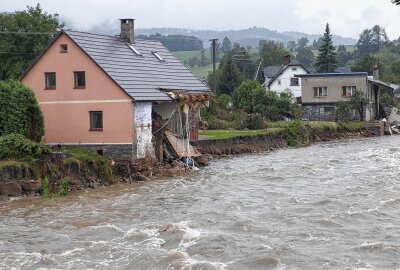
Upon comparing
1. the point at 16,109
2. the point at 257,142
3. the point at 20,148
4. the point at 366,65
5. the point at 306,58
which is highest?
the point at 306,58

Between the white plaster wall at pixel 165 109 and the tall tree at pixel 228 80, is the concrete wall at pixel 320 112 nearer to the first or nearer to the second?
the tall tree at pixel 228 80

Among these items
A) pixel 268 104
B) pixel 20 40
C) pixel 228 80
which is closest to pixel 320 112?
pixel 268 104

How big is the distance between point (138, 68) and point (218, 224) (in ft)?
48.9

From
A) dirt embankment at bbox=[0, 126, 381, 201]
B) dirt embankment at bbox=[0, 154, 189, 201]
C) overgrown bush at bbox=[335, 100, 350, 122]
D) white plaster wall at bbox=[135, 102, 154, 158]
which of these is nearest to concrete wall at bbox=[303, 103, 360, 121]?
overgrown bush at bbox=[335, 100, 350, 122]

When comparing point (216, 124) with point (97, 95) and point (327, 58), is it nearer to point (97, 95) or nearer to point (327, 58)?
point (97, 95)

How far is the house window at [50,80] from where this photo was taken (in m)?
29.9

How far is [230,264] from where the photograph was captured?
45.7ft

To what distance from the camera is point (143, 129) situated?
28.5 meters

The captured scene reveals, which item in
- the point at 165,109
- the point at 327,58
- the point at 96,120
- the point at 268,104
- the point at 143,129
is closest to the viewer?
the point at 143,129

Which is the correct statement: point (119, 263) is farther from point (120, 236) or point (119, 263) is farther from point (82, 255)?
point (120, 236)

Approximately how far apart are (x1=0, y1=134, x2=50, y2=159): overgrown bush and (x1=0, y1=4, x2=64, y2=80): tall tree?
21.5 m

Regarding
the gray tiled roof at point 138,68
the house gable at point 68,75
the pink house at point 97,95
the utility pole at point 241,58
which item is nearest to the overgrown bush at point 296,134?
the gray tiled roof at point 138,68

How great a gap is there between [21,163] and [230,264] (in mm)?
11846

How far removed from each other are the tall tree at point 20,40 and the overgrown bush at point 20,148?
21.5 m
